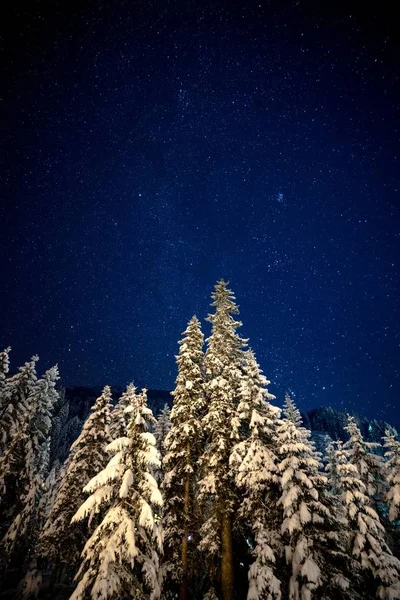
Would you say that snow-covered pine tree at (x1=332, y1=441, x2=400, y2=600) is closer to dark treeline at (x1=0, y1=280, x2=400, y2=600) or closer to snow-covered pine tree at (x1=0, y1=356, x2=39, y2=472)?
dark treeline at (x1=0, y1=280, x2=400, y2=600)

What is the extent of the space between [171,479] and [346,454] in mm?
13946

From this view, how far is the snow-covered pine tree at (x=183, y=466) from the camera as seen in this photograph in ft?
52.9

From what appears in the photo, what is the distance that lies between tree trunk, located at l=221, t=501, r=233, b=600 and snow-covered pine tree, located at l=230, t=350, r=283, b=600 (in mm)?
819

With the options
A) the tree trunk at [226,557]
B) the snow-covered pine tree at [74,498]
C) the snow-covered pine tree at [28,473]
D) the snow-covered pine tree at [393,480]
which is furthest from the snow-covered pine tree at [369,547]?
the snow-covered pine tree at [28,473]

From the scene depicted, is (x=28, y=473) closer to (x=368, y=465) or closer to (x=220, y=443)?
(x=220, y=443)

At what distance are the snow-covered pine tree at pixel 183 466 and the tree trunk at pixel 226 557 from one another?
6.10 feet

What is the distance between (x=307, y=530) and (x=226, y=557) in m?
4.04

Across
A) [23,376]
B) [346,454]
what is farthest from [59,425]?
[346,454]

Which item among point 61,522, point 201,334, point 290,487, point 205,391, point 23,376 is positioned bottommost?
point 61,522

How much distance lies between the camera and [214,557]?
629 inches

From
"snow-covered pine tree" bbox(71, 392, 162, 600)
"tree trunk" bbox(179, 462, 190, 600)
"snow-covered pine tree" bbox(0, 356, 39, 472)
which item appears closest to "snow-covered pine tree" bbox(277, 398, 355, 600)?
"tree trunk" bbox(179, 462, 190, 600)

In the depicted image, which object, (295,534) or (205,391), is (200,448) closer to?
(205,391)

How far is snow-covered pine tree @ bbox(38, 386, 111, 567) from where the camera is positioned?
1908 cm

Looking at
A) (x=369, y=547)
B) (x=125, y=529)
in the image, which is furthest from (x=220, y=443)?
(x=369, y=547)
